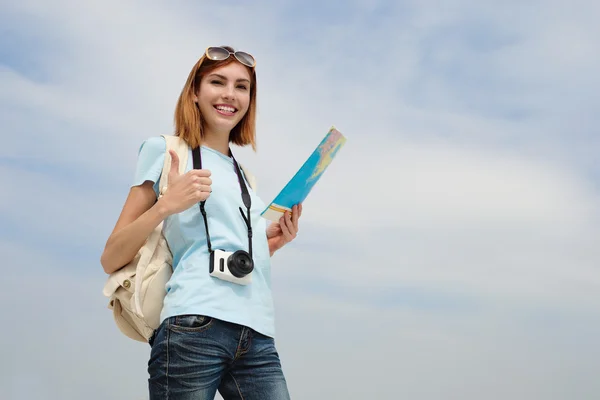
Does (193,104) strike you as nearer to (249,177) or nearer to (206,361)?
(249,177)

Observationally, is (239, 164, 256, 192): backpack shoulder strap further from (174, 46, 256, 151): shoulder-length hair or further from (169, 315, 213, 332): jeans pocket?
(169, 315, 213, 332): jeans pocket

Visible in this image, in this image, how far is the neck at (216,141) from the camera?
12.5 feet

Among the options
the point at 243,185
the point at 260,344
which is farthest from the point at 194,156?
the point at 260,344

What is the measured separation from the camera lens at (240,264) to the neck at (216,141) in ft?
2.54

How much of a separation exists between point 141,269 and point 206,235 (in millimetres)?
361

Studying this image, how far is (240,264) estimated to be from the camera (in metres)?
3.28

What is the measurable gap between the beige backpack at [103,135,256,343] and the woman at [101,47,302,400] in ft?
0.14

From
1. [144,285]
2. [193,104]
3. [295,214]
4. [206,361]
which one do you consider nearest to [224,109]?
[193,104]

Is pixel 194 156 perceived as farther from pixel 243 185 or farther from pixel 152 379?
pixel 152 379

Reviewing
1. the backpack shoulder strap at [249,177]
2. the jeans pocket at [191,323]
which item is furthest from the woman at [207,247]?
the backpack shoulder strap at [249,177]

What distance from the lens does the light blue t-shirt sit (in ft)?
10.6

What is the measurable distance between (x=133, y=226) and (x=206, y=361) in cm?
75

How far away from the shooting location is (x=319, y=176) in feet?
12.0

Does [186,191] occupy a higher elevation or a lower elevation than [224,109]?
lower
